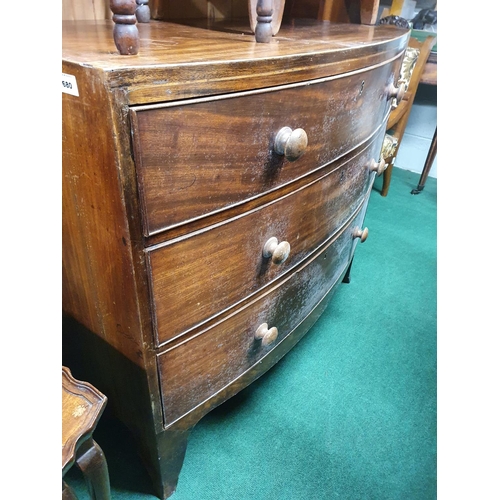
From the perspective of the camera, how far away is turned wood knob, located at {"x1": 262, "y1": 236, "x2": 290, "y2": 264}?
26.8 inches

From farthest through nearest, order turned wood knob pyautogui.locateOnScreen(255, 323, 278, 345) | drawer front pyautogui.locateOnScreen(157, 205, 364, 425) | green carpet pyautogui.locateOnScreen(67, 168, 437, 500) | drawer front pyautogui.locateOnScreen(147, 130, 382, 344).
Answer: green carpet pyautogui.locateOnScreen(67, 168, 437, 500) → turned wood knob pyautogui.locateOnScreen(255, 323, 278, 345) → drawer front pyautogui.locateOnScreen(157, 205, 364, 425) → drawer front pyautogui.locateOnScreen(147, 130, 382, 344)

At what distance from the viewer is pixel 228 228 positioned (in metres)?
0.60

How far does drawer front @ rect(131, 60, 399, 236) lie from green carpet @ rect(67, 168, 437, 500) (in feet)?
2.17

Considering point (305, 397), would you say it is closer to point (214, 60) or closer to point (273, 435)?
point (273, 435)

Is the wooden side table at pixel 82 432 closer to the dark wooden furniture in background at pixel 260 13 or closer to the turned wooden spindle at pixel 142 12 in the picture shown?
the dark wooden furniture in background at pixel 260 13

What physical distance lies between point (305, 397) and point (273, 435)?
0.49 feet

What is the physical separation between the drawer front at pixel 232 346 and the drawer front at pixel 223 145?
24cm

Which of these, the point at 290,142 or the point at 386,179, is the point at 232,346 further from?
the point at 386,179

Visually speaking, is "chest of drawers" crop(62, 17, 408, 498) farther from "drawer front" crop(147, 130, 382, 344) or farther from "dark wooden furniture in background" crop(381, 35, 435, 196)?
"dark wooden furniture in background" crop(381, 35, 435, 196)

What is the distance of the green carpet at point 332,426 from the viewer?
0.90m

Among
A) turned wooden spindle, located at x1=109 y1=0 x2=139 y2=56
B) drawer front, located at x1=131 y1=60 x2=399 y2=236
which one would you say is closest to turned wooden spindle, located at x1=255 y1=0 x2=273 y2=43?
drawer front, located at x1=131 y1=60 x2=399 y2=236
